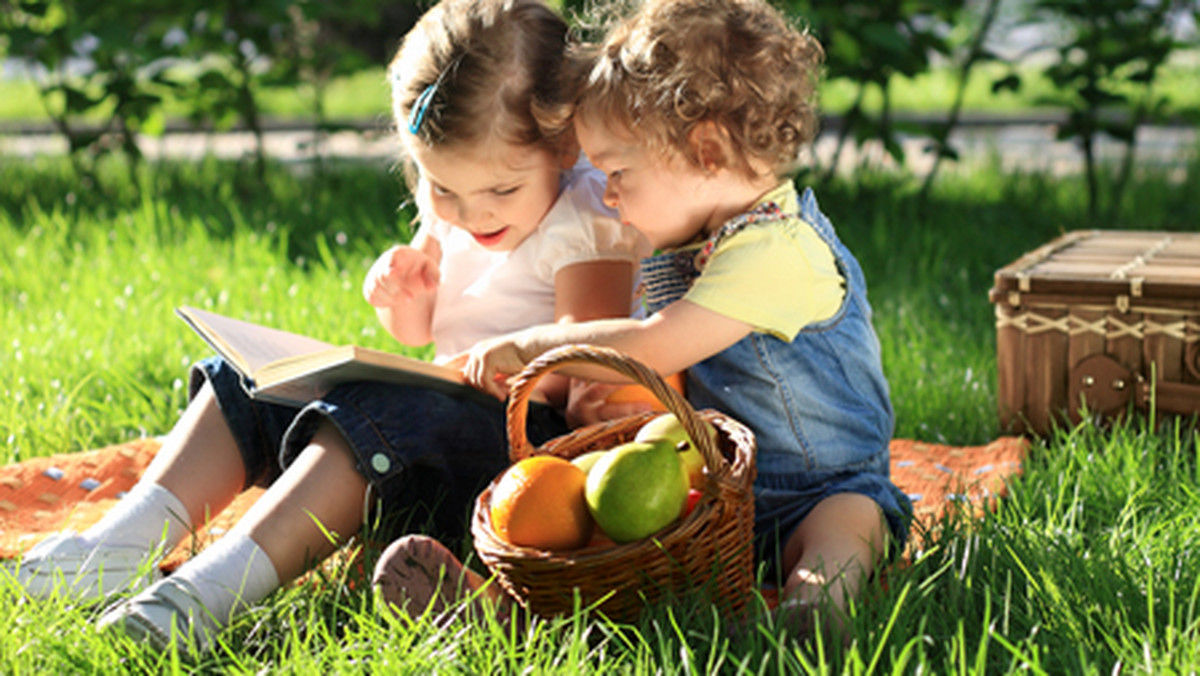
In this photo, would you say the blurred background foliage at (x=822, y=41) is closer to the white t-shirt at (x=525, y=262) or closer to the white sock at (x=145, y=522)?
the white t-shirt at (x=525, y=262)

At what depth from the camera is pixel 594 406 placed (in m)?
2.24

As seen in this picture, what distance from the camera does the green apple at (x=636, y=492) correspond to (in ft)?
5.58

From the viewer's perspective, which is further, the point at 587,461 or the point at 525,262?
the point at 525,262

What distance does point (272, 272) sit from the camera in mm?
3928

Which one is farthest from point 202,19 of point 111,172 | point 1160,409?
point 1160,409

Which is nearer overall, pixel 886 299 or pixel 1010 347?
pixel 1010 347

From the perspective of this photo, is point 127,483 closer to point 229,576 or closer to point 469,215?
point 229,576

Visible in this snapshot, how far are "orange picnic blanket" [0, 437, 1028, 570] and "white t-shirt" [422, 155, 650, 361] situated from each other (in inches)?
24.0

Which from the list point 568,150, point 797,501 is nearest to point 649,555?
point 797,501

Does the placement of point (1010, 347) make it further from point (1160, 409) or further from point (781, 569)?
point (781, 569)

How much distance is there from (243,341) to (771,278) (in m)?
0.91

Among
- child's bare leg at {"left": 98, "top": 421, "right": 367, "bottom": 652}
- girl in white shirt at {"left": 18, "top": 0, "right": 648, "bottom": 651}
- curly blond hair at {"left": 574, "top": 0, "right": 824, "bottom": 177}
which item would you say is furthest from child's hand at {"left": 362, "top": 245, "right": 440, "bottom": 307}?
curly blond hair at {"left": 574, "top": 0, "right": 824, "bottom": 177}

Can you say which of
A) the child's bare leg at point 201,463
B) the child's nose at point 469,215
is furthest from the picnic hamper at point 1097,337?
the child's bare leg at point 201,463

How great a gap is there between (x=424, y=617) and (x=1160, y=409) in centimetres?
182
